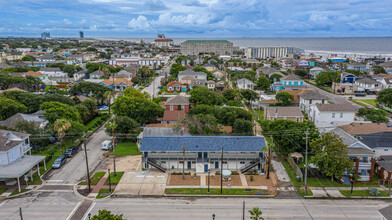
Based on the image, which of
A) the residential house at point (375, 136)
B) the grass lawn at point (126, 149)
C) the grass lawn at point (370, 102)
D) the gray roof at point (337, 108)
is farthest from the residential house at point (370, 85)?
the grass lawn at point (126, 149)

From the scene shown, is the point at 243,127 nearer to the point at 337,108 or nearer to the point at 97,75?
the point at 337,108

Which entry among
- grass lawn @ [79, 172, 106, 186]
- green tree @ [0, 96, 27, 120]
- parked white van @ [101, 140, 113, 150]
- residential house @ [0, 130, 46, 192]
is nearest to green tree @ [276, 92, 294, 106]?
parked white van @ [101, 140, 113, 150]

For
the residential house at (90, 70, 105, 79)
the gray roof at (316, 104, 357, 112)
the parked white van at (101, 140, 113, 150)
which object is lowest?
the parked white van at (101, 140, 113, 150)

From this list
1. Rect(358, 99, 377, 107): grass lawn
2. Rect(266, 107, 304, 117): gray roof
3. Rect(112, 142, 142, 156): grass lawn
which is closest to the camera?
Rect(112, 142, 142, 156): grass lawn

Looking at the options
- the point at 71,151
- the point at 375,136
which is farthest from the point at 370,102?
the point at 71,151

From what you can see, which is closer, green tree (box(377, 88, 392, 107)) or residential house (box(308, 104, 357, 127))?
residential house (box(308, 104, 357, 127))

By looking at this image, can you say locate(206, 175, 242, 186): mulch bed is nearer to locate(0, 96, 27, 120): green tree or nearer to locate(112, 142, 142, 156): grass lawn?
locate(112, 142, 142, 156): grass lawn
